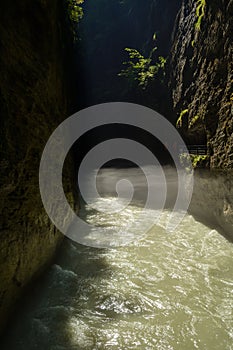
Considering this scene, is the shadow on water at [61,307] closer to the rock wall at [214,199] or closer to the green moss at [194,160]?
the rock wall at [214,199]

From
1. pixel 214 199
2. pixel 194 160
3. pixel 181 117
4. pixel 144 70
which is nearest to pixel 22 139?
pixel 214 199

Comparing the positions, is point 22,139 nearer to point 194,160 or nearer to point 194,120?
point 194,160

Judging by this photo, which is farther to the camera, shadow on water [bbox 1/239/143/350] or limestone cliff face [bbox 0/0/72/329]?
limestone cliff face [bbox 0/0/72/329]

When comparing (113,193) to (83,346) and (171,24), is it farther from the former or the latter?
(171,24)

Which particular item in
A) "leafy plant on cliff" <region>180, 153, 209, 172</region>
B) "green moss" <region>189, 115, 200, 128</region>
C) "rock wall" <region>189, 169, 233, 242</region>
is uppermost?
"green moss" <region>189, 115, 200, 128</region>

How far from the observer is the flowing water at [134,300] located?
9.92 ft

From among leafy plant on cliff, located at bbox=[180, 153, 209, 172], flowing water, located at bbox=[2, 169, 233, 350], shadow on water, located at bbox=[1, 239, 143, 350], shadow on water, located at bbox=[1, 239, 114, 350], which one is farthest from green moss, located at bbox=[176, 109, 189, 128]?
shadow on water, located at bbox=[1, 239, 143, 350]

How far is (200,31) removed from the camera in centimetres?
856

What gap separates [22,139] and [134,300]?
3.23 metres

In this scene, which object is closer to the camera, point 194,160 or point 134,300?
point 134,300

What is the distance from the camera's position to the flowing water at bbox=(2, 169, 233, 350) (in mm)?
3023

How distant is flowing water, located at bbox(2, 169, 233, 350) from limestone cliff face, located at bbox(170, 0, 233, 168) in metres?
3.20

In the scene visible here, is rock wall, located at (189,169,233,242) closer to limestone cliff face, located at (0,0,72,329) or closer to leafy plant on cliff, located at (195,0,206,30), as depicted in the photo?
limestone cliff face, located at (0,0,72,329)

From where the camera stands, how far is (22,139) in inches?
144
